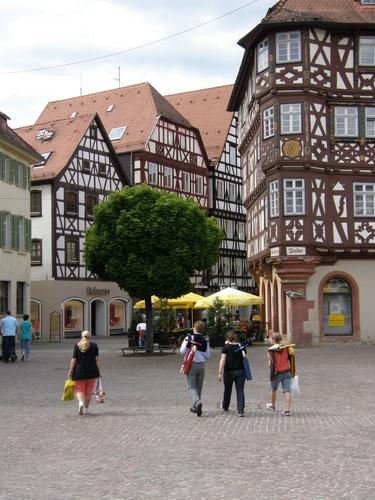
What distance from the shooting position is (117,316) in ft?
189

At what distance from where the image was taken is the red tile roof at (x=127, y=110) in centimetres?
6041

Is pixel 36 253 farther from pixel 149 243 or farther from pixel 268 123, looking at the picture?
pixel 149 243

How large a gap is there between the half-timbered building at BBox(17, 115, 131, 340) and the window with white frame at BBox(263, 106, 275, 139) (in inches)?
747

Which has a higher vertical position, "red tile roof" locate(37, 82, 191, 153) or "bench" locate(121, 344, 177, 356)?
"red tile roof" locate(37, 82, 191, 153)

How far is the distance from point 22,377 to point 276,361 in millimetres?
9993

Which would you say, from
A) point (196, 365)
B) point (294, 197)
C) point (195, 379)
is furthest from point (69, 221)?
point (195, 379)

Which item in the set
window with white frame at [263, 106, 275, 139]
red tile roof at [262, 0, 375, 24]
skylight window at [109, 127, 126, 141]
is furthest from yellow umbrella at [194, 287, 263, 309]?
skylight window at [109, 127, 126, 141]

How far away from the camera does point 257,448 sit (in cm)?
1038

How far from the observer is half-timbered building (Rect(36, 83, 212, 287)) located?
59.5m

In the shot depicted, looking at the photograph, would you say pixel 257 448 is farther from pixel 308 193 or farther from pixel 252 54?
pixel 252 54

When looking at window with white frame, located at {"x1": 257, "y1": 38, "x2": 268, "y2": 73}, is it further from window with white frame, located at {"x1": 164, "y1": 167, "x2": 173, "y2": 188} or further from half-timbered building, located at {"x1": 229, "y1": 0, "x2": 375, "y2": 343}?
window with white frame, located at {"x1": 164, "y1": 167, "x2": 173, "y2": 188}

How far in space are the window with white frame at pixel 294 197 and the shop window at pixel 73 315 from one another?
2239 centimetres

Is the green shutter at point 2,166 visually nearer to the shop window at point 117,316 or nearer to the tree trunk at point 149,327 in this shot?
the tree trunk at point 149,327

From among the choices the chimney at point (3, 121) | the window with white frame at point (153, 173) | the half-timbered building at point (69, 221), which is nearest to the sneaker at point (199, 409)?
the chimney at point (3, 121)
